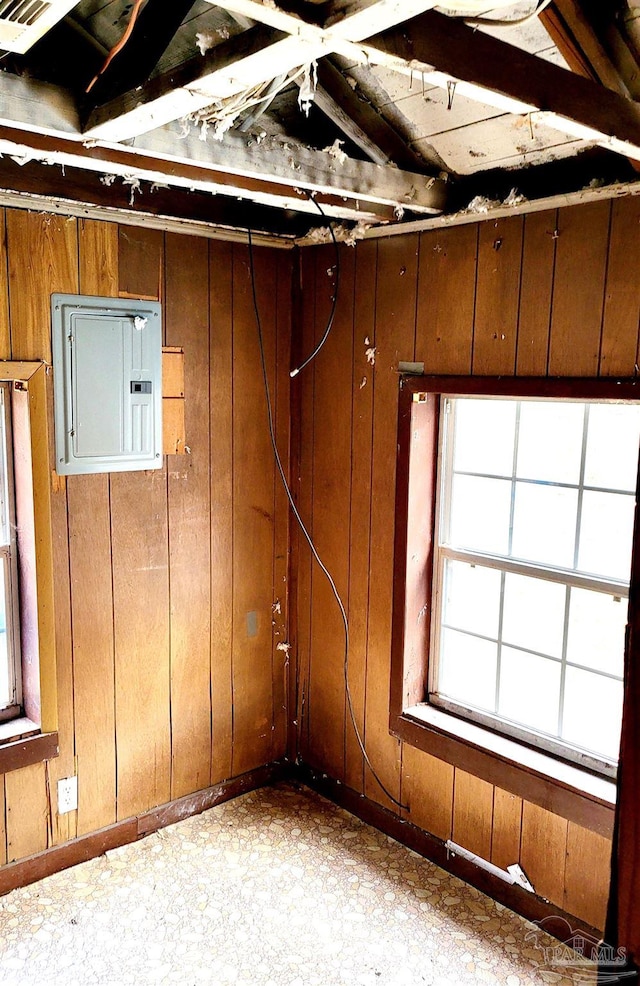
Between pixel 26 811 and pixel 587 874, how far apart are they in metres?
2.07

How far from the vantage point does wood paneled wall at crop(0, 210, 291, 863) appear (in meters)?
2.77

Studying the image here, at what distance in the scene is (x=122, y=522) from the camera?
2.97 m

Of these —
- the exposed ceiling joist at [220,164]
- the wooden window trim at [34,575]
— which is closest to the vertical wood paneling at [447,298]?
the exposed ceiling joist at [220,164]

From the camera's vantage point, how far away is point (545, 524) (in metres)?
2.63

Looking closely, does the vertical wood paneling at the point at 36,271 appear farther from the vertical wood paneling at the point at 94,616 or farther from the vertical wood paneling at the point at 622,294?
the vertical wood paneling at the point at 622,294

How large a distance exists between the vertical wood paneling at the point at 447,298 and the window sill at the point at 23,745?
6.75ft

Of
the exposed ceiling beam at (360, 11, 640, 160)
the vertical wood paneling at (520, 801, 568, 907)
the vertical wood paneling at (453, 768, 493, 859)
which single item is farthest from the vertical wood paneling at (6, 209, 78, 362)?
the vertical wood paneling at (520, 801, 568, 907)

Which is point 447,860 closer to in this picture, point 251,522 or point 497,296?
point 251,522

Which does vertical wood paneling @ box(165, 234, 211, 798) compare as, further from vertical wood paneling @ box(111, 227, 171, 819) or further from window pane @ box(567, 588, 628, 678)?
window pane @ box(567, 588, 628, 678)

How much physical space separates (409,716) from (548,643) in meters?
0.71

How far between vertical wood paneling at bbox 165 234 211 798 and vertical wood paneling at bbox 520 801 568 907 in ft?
4.74

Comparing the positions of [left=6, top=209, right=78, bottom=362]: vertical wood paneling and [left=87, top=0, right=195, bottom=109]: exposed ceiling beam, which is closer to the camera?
[left=87, top=0, right=195, bottom=109]: exposed ceiling beam

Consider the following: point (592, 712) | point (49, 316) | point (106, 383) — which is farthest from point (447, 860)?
point (49, 316)

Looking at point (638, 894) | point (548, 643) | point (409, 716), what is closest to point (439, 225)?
point (548, 643)
